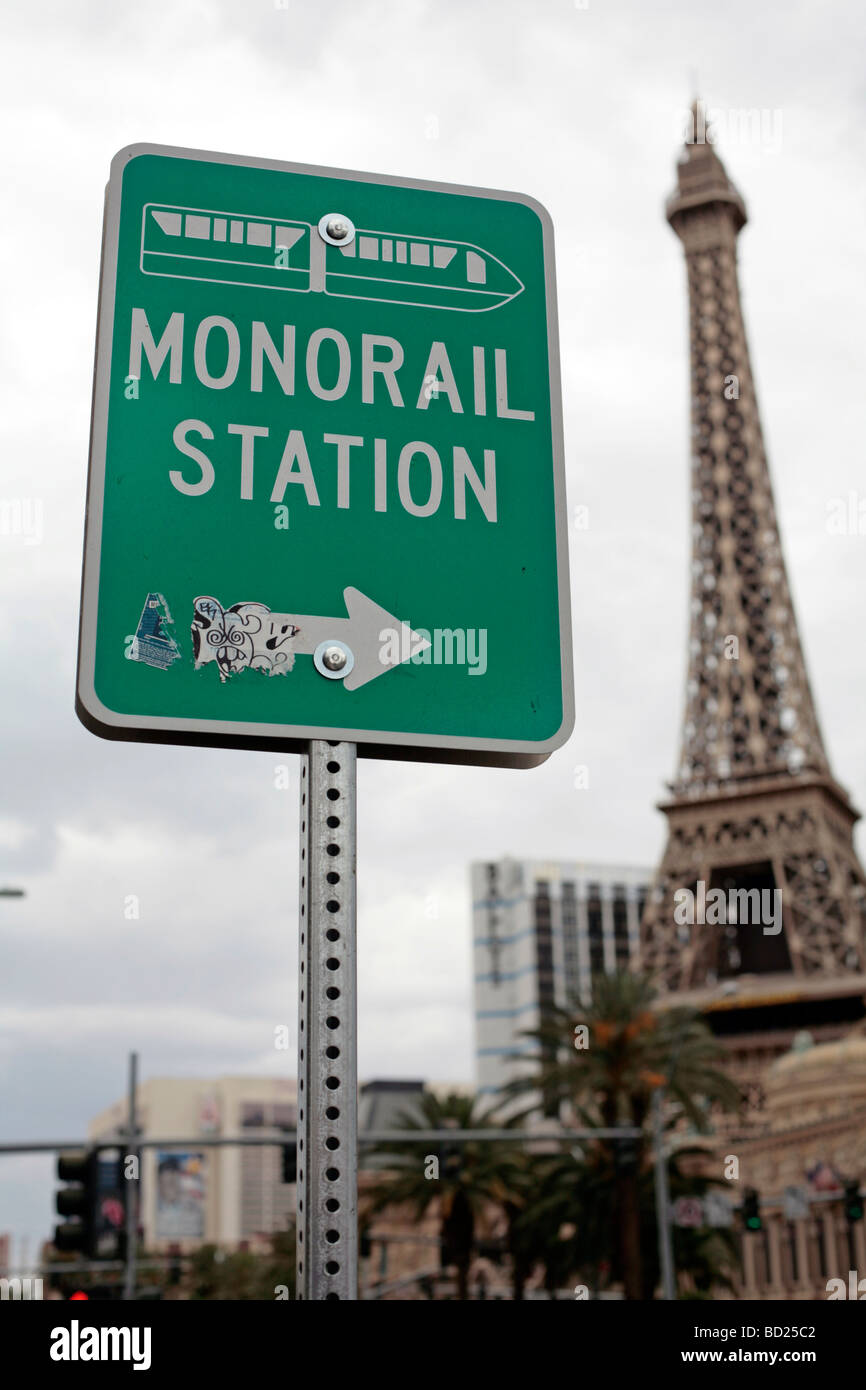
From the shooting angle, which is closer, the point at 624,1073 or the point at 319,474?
the point at 319,474

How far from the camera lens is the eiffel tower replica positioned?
6228 centimetres

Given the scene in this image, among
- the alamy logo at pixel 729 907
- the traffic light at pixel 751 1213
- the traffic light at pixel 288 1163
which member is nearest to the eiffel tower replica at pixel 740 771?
the alamy logo at pixel 729 907

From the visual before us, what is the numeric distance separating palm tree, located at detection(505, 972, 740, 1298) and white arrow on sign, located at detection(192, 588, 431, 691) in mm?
28905

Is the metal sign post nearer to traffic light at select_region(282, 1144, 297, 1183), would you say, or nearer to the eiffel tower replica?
traffic light at select_region(282, 1144, 297, 1183)

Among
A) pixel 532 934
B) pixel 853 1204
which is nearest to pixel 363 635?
pixel 853 1204

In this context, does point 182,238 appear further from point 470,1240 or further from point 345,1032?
point 470,1240

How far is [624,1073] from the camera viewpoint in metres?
32.1

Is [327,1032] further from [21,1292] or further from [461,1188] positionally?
[461,1188]

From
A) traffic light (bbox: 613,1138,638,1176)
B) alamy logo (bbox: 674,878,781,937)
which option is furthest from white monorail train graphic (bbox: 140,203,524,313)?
alamy logo (bbox: 674,878,781,937)

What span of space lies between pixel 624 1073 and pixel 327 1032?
30.8 meters
